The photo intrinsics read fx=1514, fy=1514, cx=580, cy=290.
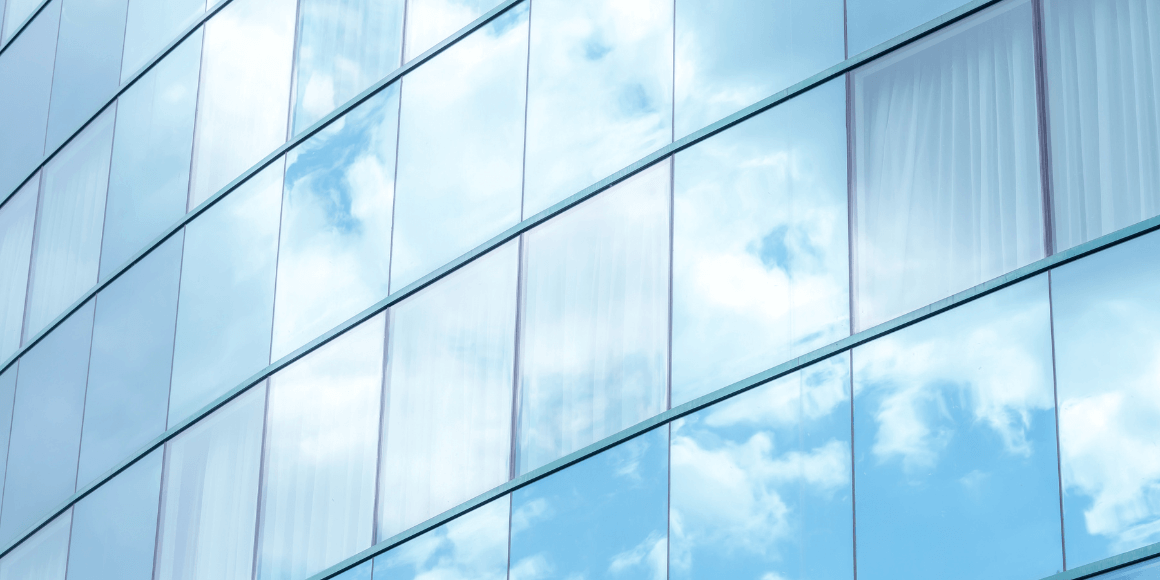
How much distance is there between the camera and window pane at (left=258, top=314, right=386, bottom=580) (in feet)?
59.1

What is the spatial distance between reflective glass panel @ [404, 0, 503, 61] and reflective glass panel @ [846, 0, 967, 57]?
526 centimetres

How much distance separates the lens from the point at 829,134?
50.6ft

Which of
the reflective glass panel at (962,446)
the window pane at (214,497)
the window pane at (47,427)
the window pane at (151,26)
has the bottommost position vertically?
the reflective glass panel at (962,446)

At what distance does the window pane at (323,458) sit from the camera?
1800 centimetres

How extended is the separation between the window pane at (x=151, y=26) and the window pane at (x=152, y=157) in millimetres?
325

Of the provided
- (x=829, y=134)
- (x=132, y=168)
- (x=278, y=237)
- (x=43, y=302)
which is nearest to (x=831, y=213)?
(x=829, y=134)

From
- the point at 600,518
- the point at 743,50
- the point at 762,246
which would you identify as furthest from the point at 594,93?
the point at 600,518

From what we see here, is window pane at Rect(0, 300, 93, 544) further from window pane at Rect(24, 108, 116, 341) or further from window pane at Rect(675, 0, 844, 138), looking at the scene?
window pane at Rect(675, 0, 844, 138)

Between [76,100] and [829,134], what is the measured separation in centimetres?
1462

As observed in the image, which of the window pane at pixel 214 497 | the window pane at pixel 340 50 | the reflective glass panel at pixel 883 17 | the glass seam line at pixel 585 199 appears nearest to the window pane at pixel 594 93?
the glass seam line at pixel 585 199

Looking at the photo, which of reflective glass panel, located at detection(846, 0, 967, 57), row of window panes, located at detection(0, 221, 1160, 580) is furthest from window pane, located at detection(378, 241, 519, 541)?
reflective glass panel, located at detection(846, 0, 967, 57)

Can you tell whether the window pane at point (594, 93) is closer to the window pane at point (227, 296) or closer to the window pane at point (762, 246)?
the window pane at point (762, 246)

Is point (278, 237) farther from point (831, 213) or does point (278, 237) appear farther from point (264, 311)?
point (831, 213)

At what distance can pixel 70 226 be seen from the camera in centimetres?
2422
